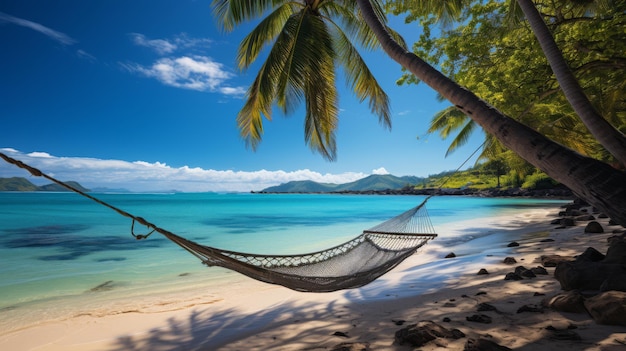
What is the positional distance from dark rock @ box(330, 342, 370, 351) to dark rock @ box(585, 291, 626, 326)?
1052 mm

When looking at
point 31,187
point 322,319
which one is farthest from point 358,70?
point 31,187

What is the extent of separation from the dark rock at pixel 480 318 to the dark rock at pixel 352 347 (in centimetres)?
60

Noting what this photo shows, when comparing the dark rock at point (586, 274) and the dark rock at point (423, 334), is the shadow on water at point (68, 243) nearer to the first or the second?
the dark rock at point (423, 334)

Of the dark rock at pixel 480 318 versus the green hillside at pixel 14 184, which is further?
the green hillside at pixel 14 184

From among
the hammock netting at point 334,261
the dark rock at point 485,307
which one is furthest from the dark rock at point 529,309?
the hammock netting at point 334,261

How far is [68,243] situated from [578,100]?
9.06 meters

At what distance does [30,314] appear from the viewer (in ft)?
9.10

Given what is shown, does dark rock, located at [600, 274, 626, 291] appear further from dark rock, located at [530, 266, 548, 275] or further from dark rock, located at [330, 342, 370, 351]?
dark rock, located at [330, 342, 370, 351]

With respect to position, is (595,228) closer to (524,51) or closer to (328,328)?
(524,51)

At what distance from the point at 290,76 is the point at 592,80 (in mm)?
4959

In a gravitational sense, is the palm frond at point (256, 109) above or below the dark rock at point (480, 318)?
above

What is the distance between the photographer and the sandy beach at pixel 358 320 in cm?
142

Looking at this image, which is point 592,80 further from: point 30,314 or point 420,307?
point 30,314

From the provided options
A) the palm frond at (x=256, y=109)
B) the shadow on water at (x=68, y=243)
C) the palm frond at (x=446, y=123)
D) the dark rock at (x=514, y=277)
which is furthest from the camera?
the palm frond at (x=446, y=123)
